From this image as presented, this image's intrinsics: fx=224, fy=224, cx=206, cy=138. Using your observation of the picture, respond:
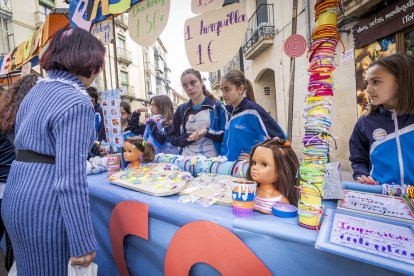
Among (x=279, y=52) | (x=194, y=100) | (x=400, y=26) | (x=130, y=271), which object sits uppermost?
(x=279, y=52)

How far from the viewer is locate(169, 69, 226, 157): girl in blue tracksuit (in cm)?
217

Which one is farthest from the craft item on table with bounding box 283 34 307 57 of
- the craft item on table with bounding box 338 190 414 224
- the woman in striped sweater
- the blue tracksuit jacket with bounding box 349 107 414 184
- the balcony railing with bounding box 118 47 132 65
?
the balcony railing with bounding box 118 47 132 65

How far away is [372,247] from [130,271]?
134 centimetres

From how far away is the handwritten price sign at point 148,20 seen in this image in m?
1.76

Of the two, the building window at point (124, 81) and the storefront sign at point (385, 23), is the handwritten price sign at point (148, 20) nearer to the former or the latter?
the storefront sign at point (385, 23)

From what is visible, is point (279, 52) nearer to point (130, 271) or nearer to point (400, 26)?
point (400, 26)

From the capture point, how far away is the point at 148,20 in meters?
1.88

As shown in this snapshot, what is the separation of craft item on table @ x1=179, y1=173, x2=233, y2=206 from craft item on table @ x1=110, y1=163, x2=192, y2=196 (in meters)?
0.07

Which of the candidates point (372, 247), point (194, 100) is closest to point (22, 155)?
point (372, 247)

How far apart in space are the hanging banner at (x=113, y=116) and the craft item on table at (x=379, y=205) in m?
1.61

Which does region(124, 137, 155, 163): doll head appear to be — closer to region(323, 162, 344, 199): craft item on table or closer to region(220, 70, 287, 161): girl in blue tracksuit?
region(220, 70, 287, 161): girl in blue tracksuit

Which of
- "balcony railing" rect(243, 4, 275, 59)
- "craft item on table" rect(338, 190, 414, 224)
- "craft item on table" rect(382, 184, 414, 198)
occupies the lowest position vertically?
"craft item on table" rect(338, 190, 414, 224)

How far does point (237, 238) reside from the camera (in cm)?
87

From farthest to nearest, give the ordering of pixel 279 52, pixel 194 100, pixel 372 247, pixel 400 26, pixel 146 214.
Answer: pixel 279 52 → pixel 400 26 → pixel 194 100 → pixel 146 214 → pixel 372 247
